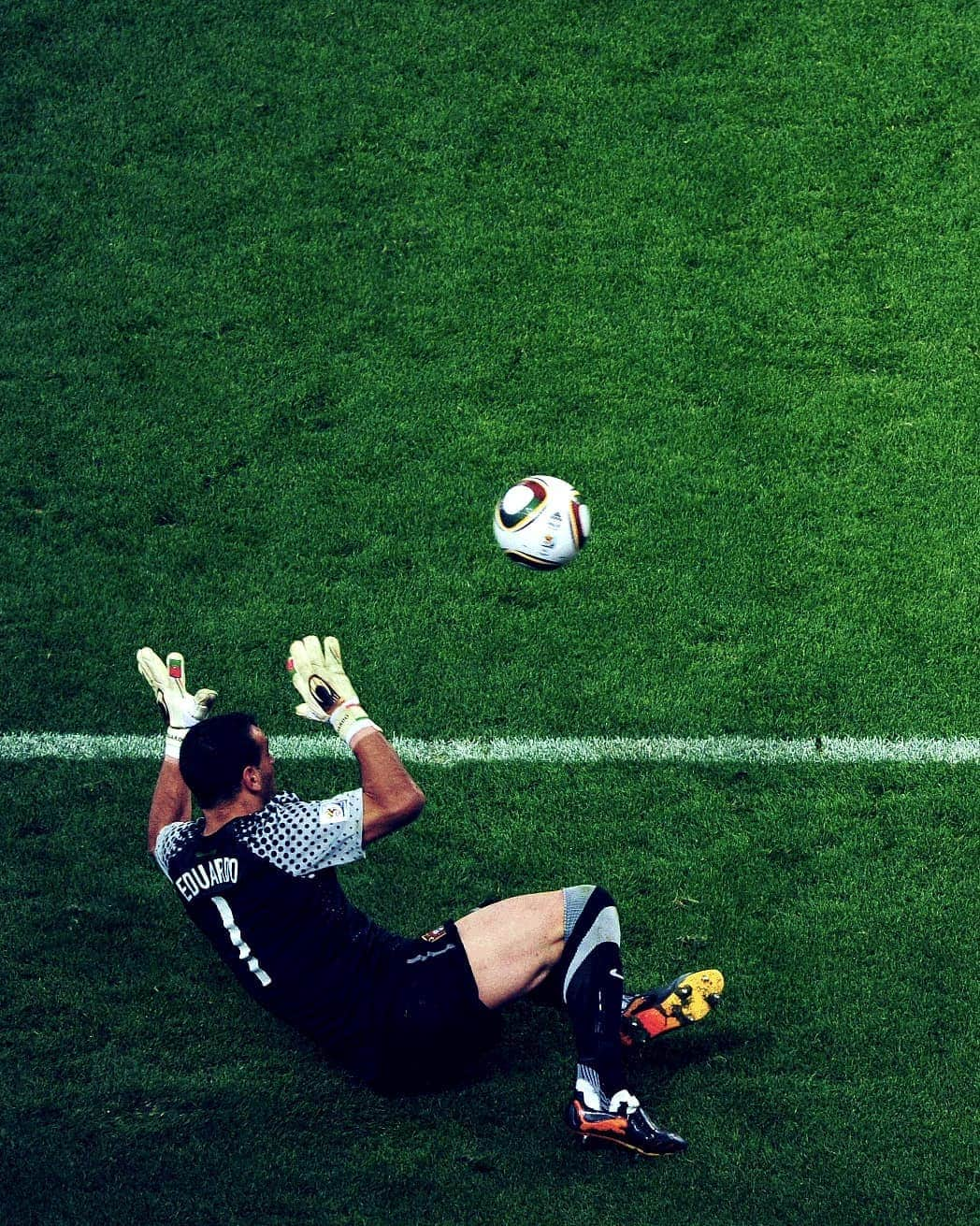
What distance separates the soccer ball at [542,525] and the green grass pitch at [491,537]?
935mm

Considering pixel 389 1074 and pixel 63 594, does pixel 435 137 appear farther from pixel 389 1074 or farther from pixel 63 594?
pixel 389 1074

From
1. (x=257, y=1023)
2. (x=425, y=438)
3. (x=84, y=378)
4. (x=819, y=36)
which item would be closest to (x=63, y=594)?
(x=84, y=378)

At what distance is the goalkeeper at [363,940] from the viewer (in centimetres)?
528

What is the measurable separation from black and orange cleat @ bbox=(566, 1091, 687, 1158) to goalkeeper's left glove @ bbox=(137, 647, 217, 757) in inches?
90.5

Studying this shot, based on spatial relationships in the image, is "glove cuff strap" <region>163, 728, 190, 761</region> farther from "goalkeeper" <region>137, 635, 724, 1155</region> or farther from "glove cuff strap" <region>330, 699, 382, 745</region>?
"glove cuff strap" <region>330, 699, 382, 745</region>

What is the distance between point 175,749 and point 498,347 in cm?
356

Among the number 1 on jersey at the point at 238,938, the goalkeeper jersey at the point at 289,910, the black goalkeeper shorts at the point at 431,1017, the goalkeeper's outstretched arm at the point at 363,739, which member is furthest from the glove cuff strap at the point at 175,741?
the black goalkeeper shorts at the point at 431,1017

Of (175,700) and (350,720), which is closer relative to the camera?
(350,720)

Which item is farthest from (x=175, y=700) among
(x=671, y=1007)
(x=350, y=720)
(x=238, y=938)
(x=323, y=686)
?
(x=671, y=1007)

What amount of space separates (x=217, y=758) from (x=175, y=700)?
0.70 meters

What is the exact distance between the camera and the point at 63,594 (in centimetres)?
744

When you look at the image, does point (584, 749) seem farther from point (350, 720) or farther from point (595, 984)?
point (350, 720)

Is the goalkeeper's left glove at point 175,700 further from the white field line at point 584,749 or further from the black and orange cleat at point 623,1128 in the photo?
the black and orange cleat at point 623,1128

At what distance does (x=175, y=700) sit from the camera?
5863 millimetres
